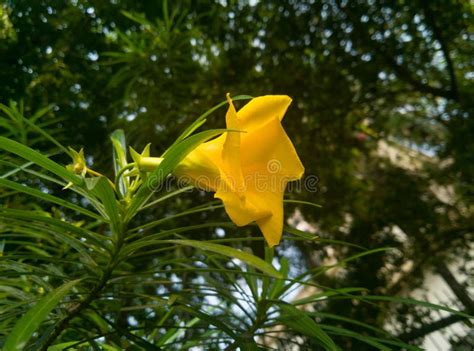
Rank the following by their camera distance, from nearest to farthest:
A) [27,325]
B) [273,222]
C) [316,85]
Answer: [27,325], [273,222], [316,85]

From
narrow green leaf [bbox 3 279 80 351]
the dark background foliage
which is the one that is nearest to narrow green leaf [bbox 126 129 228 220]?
narrow green leaf [bbox 3 279 80 351]

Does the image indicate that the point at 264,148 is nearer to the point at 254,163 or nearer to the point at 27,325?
the point at 254,163

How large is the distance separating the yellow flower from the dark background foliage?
0.97 m

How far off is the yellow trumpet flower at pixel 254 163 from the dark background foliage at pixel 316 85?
0.97m

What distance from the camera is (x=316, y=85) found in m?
1.77

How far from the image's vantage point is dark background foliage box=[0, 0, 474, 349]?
57.9 inches

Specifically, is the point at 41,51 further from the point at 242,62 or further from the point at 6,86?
the point at 242,62

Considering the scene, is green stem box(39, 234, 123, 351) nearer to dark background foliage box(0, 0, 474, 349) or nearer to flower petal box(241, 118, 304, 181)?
flower petal box(241, 118, 304, 181)

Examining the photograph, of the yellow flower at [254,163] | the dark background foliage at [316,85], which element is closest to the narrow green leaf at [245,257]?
the yellow flower at [254,163]

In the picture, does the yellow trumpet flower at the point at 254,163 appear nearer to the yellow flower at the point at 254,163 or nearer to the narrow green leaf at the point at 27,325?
the yellow flower at the point at 254,163

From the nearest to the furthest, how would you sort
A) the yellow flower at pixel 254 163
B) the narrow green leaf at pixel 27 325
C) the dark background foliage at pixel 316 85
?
the narrow green leaf at pixel 27 325 → the yellow flower at pixel 254 163 → the dark background foliage at pixel 316 85

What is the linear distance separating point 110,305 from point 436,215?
1.29 meters

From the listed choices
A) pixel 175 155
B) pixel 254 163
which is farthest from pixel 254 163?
pixel 175 155

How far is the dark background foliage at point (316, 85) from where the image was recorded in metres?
1.47
